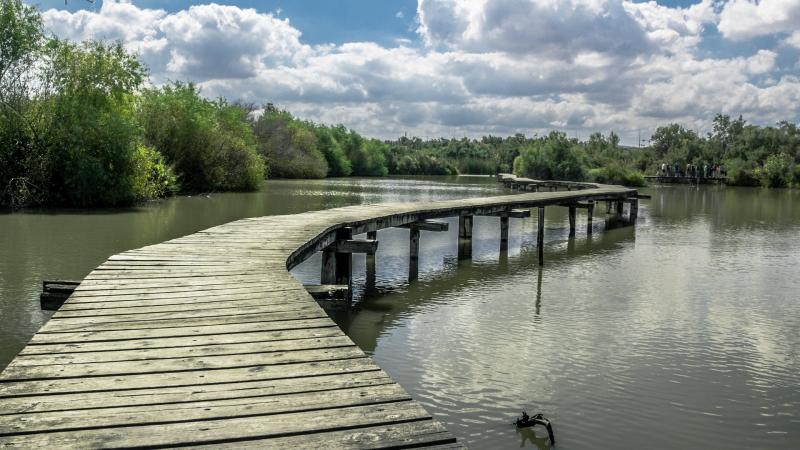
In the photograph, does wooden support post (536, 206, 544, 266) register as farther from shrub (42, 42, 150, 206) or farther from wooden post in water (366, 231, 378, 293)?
shrub (42, 42, 150, 206)

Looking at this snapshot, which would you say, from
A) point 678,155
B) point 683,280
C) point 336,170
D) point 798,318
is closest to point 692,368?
point 798,318

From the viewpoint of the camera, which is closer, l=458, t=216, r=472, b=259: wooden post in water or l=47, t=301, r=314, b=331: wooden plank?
l=47, t=301, r=314, b=331: wooden plank

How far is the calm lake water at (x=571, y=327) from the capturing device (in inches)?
243

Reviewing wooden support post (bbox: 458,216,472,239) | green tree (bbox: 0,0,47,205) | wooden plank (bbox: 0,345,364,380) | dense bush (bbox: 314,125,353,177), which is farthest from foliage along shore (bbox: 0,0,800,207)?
wooden plank (bbox: 0,345,364,380)

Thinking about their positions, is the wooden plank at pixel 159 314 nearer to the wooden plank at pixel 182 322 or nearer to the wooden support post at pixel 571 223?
the wooden plank at pixel 182 322

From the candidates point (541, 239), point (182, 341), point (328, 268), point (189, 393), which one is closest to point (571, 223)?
point (541, 239)

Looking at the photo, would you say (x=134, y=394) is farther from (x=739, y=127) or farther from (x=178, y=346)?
(x=739, y=127)

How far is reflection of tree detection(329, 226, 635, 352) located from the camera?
949cm

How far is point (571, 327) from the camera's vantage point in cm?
945

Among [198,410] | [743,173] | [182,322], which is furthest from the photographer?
[743,173]

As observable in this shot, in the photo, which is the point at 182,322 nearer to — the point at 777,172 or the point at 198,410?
the point at 198,410

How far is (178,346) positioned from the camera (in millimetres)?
4605

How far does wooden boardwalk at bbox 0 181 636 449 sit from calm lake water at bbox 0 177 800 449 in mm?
1843

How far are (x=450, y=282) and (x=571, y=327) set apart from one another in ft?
12.5
